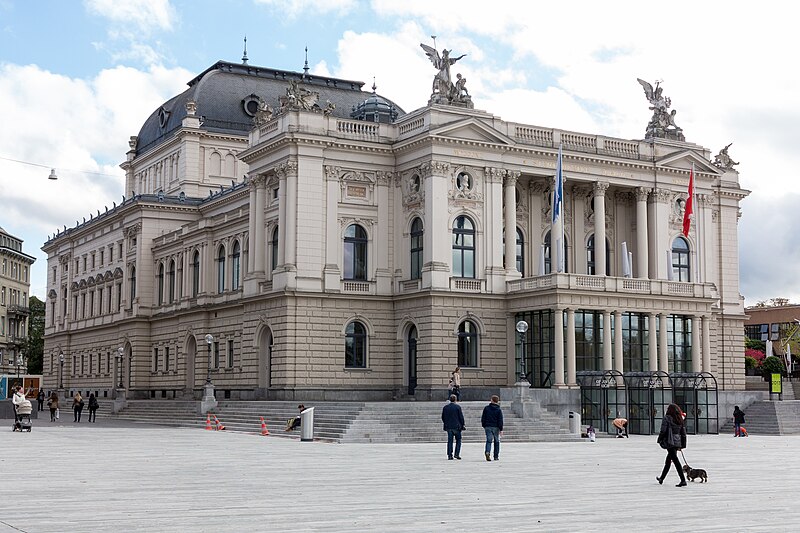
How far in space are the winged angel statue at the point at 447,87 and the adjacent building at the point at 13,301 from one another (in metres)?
74.1

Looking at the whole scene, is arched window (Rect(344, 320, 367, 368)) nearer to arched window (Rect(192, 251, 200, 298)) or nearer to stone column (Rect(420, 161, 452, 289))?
stone column (Rect(420, 161, 452, 289))

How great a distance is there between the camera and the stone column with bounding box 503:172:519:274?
218 feet

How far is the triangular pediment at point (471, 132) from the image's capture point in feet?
209

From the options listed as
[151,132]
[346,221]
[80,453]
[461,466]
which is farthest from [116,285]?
[461,466]

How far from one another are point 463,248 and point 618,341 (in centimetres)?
1027

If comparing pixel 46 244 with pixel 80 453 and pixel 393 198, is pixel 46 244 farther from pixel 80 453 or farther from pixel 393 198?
pixel 80 453

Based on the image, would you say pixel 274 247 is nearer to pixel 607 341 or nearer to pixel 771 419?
pixel 607 341

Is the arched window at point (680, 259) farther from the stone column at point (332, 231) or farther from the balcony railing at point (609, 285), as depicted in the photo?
the stone column at point (332, 231)

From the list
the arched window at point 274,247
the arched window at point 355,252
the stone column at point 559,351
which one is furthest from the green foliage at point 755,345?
the arched window at point 274,247

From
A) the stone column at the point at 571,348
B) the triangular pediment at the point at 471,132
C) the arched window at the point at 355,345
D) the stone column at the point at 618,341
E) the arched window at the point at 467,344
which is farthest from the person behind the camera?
the arched window at the point at 355,345

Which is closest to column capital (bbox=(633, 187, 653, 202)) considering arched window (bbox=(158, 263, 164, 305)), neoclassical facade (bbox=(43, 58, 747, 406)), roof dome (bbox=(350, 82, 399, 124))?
neoclassical facade (bbox=(43, 58, 747, 406))

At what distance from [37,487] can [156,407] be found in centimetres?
5033

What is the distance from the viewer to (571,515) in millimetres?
19328

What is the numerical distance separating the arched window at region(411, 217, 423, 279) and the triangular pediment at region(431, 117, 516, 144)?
5.43 m
